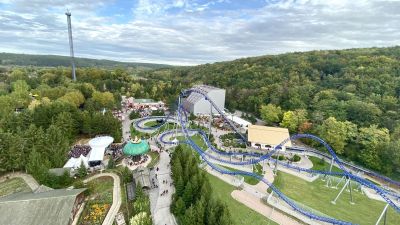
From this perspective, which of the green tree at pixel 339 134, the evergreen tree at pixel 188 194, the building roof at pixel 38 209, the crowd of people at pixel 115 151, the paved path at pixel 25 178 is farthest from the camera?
the green tree at pixel 339 134

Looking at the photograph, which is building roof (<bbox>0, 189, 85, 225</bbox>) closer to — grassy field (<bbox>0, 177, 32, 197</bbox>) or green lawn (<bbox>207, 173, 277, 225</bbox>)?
grassy field (<bbox>0, 177, 32, 197</bbox>)

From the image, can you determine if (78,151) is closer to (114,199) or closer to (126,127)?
(114,199)

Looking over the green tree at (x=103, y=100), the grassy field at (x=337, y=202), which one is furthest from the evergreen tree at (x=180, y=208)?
the green tree at (x=103, y=100)

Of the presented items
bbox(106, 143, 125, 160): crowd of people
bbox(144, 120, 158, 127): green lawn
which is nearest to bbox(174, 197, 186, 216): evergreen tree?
bbox(106, 143, 125, 160): crowd of people

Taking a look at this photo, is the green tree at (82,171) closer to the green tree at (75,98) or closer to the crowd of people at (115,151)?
the crowd of people at (115,151)

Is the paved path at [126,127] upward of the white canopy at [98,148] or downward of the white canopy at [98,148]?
downward

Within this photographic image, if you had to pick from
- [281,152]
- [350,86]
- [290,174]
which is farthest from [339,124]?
[350,86]
